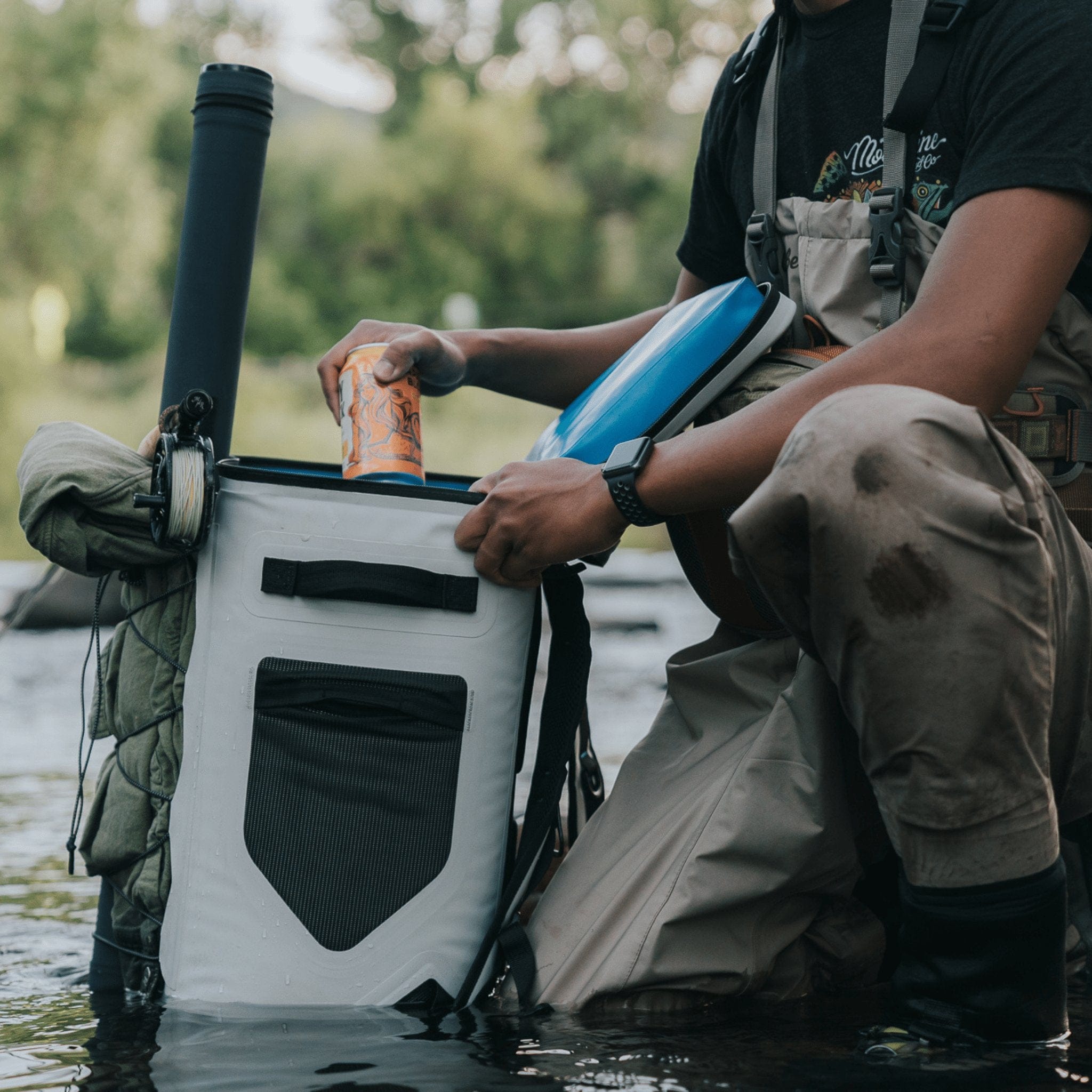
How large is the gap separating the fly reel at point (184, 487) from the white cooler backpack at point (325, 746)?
4cm

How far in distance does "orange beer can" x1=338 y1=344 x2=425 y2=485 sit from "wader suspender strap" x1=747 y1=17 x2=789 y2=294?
544 millimetres

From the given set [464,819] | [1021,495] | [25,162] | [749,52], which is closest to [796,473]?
[1021,495]

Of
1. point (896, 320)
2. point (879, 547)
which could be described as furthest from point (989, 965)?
point (896, 320)

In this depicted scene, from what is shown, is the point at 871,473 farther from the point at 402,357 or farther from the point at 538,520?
the point at 402,357

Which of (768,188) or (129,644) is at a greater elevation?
(768,188)

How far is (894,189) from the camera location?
1771 millimetres

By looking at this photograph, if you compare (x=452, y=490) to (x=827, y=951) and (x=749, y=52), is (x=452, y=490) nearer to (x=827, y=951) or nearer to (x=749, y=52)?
(x=827, y=951)

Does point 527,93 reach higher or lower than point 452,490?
higher

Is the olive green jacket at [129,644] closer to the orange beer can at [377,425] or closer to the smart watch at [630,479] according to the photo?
the orange beer can at [377,425]

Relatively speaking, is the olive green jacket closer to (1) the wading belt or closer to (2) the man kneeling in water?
(2) the man kneeling in water

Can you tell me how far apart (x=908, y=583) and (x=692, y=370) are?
1.82 ft

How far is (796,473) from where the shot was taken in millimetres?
1353

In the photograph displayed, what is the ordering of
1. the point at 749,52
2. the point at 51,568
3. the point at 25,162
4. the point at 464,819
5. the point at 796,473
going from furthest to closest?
the point at 25,162 < the point at 749,52 < the point at 51,568 < the point at 464,819 < the point at 796,473

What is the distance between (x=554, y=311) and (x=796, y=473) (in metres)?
43.8
